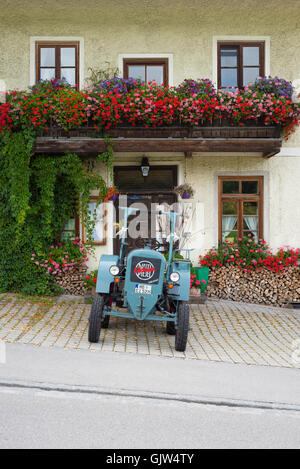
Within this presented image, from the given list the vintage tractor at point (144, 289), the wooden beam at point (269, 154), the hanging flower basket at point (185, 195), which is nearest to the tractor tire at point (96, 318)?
the vintage tractor at point (144, 289)

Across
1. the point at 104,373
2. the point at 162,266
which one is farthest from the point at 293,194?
the point at 104,373

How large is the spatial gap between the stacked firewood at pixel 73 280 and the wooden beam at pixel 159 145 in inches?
108

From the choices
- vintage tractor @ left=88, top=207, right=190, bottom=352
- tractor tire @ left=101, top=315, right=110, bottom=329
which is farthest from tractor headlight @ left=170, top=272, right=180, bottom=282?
tractor tire @ left=101, top=315, right=110, bottom=329

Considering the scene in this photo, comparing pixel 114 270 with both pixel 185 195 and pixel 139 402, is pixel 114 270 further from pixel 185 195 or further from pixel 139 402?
pixel 185 195

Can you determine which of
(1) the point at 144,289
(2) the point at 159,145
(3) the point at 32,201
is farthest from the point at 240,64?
(1) the point at 144,289

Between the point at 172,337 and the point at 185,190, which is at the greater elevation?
the point at 185,190

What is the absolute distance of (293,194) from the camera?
1030cm

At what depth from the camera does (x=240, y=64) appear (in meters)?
10.3

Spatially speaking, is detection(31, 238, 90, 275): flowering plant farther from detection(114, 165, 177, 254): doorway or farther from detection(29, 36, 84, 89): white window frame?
detection(29, 36, 84, 89): white window frame

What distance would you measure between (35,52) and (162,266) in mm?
7032

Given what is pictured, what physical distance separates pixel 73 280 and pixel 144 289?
430 cm

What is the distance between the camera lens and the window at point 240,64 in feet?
33.8

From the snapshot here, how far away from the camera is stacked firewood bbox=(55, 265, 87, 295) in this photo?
991cm

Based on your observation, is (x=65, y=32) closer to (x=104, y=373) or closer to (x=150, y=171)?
(x=150, y=171)
